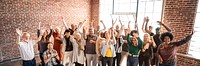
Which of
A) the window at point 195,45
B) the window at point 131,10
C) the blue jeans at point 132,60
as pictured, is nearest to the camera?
the blue jeans at point 132,60

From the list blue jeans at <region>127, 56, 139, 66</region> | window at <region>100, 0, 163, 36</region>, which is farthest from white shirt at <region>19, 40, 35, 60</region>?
window at <region>100, 0, 163, 36</region>

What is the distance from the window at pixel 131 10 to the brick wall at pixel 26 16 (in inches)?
61.9

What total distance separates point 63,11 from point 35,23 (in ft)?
4.15

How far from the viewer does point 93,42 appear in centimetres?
373

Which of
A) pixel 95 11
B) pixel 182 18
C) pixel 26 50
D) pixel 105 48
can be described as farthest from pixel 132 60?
pixel 95 11

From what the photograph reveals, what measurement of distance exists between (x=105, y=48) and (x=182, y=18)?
8.27 ft

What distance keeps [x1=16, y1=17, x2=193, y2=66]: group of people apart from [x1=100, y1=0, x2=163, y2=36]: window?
1652 mm

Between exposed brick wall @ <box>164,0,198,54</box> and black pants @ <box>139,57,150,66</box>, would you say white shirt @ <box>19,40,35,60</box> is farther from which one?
exposed brick wall @ <box>164,0,198,54</box>

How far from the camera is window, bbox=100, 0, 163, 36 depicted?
18.2 ft

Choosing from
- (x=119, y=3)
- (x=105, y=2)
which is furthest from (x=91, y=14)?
(x=119, y=3)

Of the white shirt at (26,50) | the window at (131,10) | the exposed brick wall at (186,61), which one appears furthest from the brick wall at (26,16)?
the exposed brick wall at (186,61)

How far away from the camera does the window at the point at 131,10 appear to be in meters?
5.54

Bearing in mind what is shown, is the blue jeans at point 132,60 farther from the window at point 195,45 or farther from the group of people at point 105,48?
the window at point 195,45

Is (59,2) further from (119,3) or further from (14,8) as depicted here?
(119,3)
